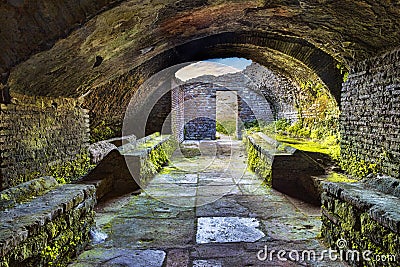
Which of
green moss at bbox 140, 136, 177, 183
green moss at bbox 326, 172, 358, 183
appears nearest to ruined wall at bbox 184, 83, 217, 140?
green moss at bbox 140, 136, 177, 183

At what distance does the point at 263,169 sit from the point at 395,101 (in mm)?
2653

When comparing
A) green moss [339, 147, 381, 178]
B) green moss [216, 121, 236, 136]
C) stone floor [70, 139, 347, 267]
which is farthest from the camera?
green moss [216, 121, 236, 136]

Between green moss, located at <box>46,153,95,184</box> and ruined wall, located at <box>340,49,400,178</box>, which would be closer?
ruined wall, located at <box>340,49,400,178</box>

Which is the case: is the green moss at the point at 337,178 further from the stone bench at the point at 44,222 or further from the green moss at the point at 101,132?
the green moss at the point at 101,132

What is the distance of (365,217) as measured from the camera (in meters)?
2.43

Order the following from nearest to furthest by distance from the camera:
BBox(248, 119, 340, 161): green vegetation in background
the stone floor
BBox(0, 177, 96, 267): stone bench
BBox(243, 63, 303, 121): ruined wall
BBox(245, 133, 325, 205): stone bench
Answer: BBox(0, 177, 96, 267): stone bench < the stone floor < BBox(245, 133, 325, 205): stone bench < BBox(248, 119, 340, 161): green vegetation in background < BBox(243, 63, 303, 121): ruined wall

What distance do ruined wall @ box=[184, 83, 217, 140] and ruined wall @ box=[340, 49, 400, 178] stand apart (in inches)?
344

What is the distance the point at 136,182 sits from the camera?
17.4 feet

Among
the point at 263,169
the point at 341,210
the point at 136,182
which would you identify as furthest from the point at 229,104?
the point at 341,210

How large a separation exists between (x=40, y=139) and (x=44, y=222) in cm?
187

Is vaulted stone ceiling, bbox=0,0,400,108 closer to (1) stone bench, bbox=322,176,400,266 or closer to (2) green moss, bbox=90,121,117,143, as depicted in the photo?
(1) stone bench, bbox=322,176,400,266

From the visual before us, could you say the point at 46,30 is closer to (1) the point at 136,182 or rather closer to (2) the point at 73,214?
(2) the point at 73,214

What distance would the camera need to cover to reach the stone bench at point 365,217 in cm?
213

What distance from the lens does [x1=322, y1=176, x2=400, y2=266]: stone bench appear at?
213 centimetres
